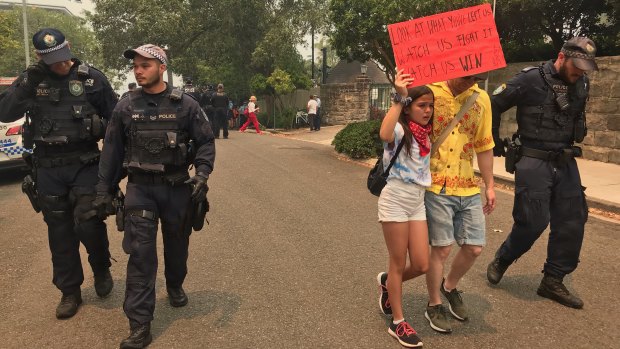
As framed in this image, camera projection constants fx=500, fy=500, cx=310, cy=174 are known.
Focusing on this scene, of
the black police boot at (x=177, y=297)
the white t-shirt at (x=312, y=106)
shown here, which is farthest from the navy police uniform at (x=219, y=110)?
the black police boot at (x=177, y=297)

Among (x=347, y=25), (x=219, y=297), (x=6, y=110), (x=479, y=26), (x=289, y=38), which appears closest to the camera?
(x=479, y=26)

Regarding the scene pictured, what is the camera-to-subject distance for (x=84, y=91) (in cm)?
389

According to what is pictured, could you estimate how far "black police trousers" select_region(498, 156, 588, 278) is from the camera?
387 centimetres

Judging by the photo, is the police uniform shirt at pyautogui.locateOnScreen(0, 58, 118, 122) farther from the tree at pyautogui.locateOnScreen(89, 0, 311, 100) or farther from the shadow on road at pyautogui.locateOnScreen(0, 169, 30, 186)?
the tree at pyautogui.locateOnScreen(89, 0, 311, 100)

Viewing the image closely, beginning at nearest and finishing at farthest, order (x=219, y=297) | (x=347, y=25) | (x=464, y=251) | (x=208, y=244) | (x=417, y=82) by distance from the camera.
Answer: (x=417, y=82)
(x=464, y=251)
(x=219, y=297)
(x=208, y=244)
(x=347, y=25)

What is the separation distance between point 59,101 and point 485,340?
3.54 meters

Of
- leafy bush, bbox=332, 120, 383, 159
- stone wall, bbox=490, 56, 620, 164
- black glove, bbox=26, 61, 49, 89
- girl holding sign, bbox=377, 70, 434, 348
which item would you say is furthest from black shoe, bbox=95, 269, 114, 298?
stone wall, bbox=490, 56, 620, 164

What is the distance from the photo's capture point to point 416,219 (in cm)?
316

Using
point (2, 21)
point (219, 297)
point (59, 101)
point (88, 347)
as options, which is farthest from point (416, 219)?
point (2, 21)

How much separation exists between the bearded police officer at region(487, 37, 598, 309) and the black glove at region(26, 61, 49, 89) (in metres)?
3.46

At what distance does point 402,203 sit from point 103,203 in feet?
6.65

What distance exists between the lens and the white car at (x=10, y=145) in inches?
334

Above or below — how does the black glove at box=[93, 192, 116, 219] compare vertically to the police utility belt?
below

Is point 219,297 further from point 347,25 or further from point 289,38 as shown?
point 289,38
